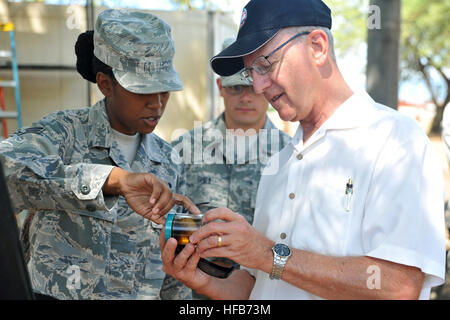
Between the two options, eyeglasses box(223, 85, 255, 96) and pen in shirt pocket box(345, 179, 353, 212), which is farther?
eyeglasses box(223, 85, 255, 96)

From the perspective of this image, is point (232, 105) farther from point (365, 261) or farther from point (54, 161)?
point (365, 261)

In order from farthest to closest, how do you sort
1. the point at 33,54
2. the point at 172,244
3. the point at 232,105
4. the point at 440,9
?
the point at 440,9 < the point at 33,54 < the point at 232,105 < the point at 172,244

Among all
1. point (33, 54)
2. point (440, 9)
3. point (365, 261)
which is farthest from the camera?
point (440, 9)

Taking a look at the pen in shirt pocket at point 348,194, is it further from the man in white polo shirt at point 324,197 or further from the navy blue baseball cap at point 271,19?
the navy blue baseball cap at point 271,19

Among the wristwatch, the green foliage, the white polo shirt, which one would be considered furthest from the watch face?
the green foliage

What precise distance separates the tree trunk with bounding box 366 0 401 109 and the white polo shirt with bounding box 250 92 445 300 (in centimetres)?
271

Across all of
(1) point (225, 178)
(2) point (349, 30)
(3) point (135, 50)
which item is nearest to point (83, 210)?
(3) point (135, 50)

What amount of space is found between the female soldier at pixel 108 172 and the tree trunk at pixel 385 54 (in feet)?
8.49

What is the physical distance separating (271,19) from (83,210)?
1.11 meters

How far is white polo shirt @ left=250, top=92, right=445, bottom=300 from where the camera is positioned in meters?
1.47

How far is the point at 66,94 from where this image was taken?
19.1 feet

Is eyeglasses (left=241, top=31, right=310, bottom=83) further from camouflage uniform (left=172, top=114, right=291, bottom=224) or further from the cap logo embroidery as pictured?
camouflage uniform (left=172, top=114, right=291, bottom=224)

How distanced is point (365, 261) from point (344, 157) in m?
0.37

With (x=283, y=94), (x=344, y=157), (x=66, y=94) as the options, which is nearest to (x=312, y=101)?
(x=283, y=94)
